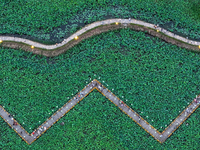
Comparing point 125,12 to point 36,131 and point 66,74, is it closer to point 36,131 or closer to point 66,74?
point 66,74

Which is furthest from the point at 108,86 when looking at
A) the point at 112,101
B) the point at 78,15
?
the point at 78,15

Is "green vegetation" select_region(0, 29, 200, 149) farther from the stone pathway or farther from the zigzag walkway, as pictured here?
the stone pathway

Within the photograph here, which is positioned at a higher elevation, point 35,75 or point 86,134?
point 35,75

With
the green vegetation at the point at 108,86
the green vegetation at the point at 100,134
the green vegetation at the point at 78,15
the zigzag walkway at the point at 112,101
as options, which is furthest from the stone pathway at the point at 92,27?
the green vegetation at the point at 100,134

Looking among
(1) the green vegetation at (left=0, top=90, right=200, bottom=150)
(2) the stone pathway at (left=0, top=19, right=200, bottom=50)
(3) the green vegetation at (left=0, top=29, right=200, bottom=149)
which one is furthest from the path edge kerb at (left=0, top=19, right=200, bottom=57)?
(1) the green vegetation at (left=0, top=90, right=200, bottom=150)

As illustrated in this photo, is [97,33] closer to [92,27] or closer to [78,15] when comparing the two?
[92,27]

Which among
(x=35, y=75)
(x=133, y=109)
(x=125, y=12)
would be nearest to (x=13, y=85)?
(x=35, y=75)

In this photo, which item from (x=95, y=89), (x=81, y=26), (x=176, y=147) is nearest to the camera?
(x=176, y=147)
